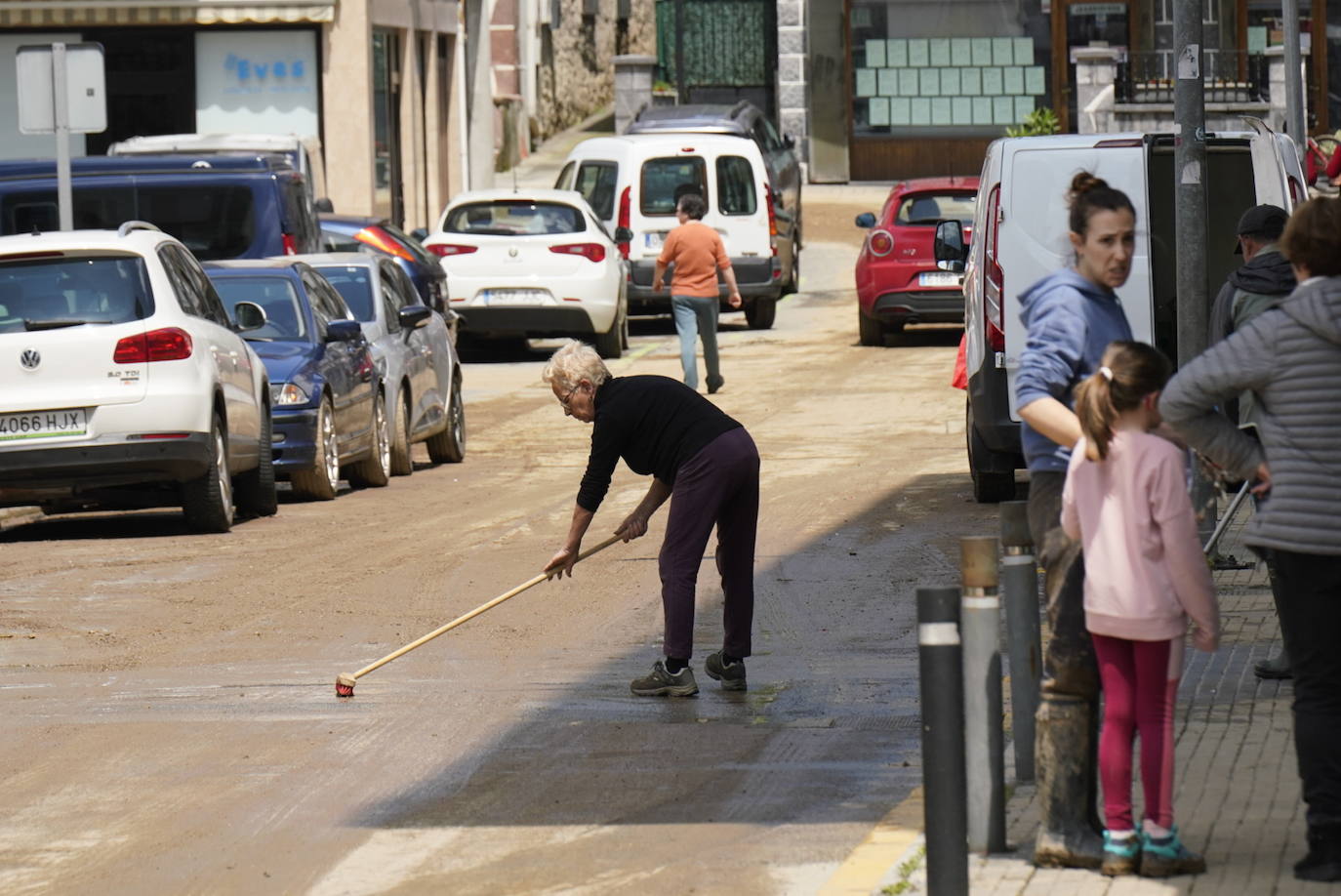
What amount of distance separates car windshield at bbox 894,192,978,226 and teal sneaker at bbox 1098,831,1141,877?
2047 cm

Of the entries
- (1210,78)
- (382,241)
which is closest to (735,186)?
(382,241)

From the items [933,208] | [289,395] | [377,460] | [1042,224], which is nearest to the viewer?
[1042,224]

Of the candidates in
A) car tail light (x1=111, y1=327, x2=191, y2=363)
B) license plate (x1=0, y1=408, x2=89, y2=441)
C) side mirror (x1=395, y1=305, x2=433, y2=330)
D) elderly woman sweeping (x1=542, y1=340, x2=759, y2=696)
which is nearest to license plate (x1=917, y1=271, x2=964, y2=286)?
side mirror (x1=395, y1=305, x2=433, y2=330)

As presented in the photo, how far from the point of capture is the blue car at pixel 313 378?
16234 mm

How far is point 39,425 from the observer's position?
1400 centimetres

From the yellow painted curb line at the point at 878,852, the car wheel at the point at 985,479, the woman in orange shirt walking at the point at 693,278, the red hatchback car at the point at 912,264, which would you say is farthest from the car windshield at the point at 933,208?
the yellow painted curb line at the point at 878,852

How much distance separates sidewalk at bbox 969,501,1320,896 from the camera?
6.18 meters

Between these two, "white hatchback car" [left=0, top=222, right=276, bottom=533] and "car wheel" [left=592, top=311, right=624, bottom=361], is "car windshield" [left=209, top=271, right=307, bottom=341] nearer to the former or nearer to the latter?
"white hatchback car" [left=0, top=222, right=276, bottom=533]

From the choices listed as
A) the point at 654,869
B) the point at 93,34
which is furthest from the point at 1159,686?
the point at 93,34

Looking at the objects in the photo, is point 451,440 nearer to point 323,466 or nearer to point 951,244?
point 323,466

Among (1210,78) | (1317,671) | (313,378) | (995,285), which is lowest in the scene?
(1317,671)

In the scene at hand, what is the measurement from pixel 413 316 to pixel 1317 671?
1274 centimetres

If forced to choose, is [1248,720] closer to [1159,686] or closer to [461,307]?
[1159,686]

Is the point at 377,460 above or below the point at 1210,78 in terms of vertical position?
below
